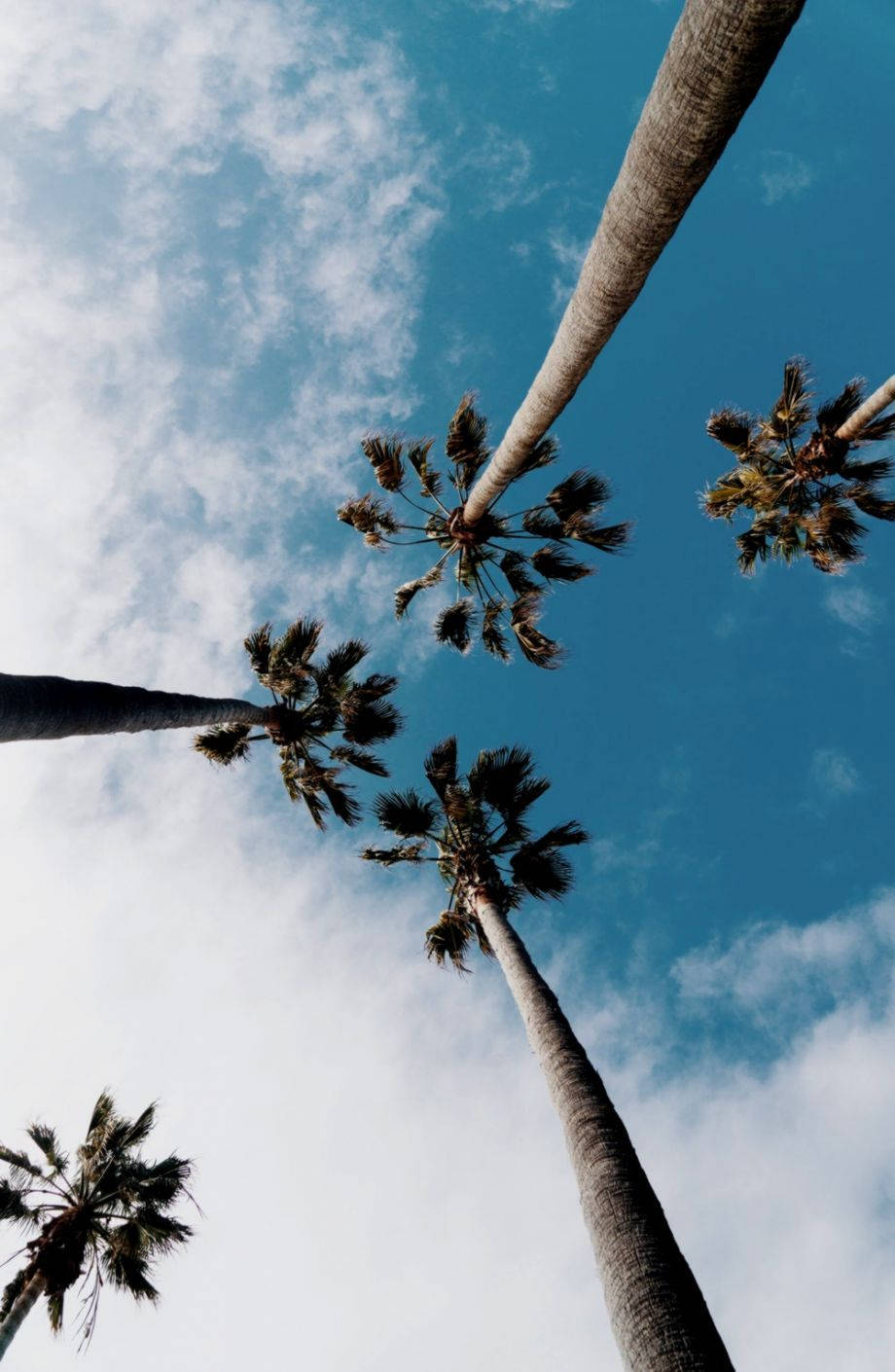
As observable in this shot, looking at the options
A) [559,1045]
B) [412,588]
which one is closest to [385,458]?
[412,588]

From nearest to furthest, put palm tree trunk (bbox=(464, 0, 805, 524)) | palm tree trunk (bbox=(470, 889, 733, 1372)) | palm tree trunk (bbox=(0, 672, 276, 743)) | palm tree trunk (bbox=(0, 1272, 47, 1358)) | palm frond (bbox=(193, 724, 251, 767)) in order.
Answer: palm tree trunk (bbox=(464, 0, 805, 524)) → palm tree trunk (bbox=(470, 889, 733, 1372)) → palm tree trunk (bbox=(0, 672, 276, 743)) → palm tree trunk (bbox=(0, 1272, 47, 1358)) → palm frond (bbox=(193, 724, 251, 767))

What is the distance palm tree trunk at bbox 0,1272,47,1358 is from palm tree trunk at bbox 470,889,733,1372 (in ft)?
37.0

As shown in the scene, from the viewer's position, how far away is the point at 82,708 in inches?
225

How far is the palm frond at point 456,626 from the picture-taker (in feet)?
47.4

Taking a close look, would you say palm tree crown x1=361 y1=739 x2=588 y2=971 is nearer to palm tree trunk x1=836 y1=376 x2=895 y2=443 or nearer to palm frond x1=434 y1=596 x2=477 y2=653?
palm frond x1=434 y1=596 x2=477 y2=653

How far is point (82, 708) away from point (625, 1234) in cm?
549

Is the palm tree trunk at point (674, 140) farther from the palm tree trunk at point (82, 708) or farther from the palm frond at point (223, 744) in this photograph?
the palm frond at point (223, 744)

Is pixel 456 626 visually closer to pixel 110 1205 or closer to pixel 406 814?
pixel 406 814

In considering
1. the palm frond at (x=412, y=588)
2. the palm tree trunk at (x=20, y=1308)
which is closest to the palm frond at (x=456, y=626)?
the palm frond at (x=412, y=588)

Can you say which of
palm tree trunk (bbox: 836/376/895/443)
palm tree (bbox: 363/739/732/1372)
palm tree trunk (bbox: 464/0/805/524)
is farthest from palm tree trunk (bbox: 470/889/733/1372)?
palm tree trunk (bbox: 836/376/895/443)

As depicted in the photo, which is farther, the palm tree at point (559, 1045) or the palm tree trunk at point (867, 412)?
the palm tree trunk at point (867, 412)

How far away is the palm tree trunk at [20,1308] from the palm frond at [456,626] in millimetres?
13525

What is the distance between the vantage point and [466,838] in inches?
506

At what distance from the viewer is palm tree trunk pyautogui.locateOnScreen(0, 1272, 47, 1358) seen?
36.9 ft
